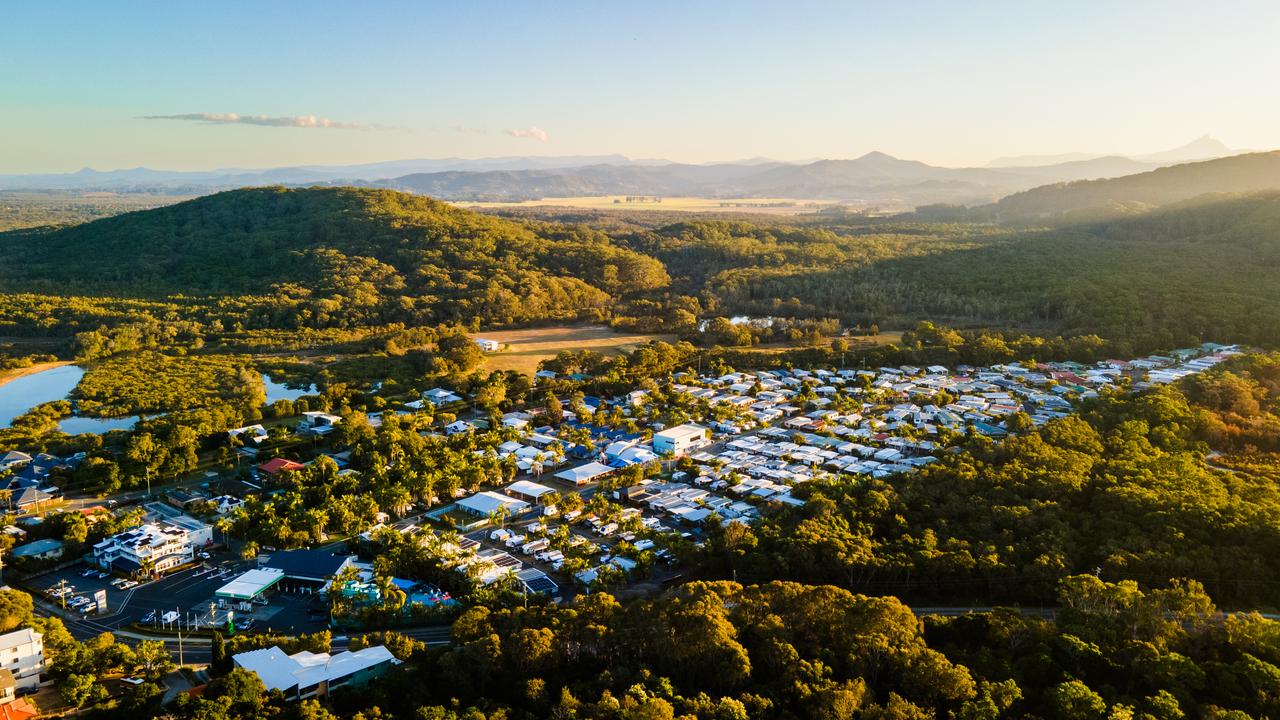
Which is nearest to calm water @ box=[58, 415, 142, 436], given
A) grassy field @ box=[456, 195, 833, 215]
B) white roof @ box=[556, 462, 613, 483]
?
white roof @ box=[556, 462, 613, 483]

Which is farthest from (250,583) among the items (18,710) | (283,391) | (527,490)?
(283,391)

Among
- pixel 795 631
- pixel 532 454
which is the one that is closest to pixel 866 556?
pixel 795 631

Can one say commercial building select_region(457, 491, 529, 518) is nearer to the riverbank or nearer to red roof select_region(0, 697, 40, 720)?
red roof select_region(0, 697, 40, 720)

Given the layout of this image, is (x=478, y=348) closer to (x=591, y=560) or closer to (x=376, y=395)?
(x=376, y=395)

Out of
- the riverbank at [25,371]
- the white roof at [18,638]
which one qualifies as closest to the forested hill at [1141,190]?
the riverbank at [25,371]

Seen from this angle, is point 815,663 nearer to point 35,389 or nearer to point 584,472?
point 584,472
